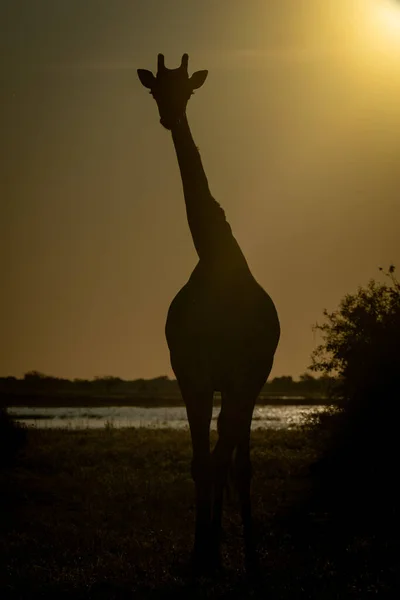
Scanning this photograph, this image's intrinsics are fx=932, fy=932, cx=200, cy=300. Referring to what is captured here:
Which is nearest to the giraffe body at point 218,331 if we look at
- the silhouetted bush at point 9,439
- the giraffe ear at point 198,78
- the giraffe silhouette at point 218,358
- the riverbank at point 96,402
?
the giraffe silhouette at point 218,358

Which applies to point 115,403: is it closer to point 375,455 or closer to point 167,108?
point 375,455

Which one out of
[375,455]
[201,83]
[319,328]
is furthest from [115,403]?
[201,83]

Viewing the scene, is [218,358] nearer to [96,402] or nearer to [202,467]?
[202,467]

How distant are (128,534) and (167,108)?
5.44m

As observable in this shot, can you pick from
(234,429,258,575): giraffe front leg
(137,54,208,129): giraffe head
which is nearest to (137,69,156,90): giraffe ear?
(137,54,208,129): giraffe head

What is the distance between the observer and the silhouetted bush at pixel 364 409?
1630 centimetres

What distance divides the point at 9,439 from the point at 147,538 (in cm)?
1138

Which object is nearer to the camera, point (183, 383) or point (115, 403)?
point (183, 383)

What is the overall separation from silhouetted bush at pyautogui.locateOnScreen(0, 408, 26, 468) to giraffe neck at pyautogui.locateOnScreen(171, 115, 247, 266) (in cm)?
1218

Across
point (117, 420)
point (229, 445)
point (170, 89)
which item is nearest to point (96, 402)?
point (117, 420)

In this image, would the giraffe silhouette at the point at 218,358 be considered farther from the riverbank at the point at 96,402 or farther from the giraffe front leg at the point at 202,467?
→ the riverbank at the point at 96,402

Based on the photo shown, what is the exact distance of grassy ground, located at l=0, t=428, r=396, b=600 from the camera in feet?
27.8

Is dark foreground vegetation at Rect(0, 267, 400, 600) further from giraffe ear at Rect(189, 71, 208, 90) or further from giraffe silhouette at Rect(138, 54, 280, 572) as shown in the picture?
giraffe ear at Rect(189, 71, 208, 90)

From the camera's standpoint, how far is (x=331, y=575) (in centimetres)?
906
